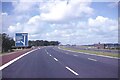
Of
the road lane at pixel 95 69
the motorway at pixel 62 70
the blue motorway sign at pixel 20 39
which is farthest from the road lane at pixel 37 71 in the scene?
the blue motorway sign at pixel 20 39

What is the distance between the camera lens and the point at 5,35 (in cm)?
7612

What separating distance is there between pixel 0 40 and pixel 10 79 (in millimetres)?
56693

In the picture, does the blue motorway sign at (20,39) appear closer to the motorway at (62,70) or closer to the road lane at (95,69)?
the motorway at (62,70)

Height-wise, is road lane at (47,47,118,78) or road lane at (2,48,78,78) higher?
road lane at (47,47,118,78)

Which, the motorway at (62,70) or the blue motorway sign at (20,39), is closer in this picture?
the motorway at (62,70)

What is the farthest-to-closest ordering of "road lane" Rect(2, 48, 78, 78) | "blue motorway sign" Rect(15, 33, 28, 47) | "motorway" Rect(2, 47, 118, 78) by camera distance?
"blue motorway sign" Rect(15, 33, 28, 47) → "motorway" Rect(2, 47, 118, 78) → "road lane" Rect(2, 48, 78, 78)

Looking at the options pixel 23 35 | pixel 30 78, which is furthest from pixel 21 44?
pixel 30 78

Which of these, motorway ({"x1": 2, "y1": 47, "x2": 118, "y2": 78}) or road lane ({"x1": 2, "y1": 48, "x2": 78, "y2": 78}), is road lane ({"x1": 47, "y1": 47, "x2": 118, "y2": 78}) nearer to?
motorway ({"x1": 2, "y1": 47, "x2": 118, "y2": 78})

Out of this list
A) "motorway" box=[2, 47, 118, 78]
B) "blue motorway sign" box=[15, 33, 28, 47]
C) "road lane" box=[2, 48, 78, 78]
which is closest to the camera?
"road lane" box=[2, 48, 78, 78]

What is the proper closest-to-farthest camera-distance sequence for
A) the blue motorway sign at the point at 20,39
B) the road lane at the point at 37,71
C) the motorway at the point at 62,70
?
the road lane at the point at 37,71, the motorway at the point at 62,70, the blue motorway sign at the point at 20,39

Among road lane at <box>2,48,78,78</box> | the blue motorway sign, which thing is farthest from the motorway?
the blue motorway sign

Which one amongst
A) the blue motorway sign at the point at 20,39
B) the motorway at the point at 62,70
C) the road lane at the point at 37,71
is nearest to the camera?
the road lane at the point at 37,71

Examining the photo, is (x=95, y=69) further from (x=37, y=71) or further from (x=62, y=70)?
(x=37, y=71)

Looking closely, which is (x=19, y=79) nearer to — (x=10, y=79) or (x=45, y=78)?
(x=10, y=79)
